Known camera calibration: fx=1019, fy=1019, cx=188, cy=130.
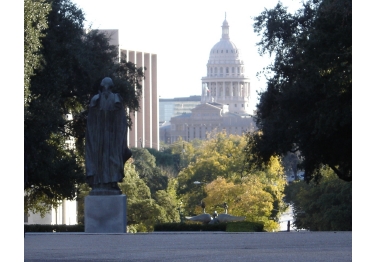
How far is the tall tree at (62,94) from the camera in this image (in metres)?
32.0

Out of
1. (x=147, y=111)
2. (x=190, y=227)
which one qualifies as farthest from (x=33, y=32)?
(x=147, y=111)

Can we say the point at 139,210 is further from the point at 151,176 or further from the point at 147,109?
the point at 147,109

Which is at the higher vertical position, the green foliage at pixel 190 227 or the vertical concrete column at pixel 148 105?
the vertical concrete column at pixel 148 105

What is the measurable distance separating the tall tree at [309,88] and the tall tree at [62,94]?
590 cm

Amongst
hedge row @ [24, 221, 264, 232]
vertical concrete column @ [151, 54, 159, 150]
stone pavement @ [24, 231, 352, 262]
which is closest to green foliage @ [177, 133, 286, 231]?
hedge row @ [24, 221, 264, 232]

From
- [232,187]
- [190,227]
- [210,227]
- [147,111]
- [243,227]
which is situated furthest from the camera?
[147,111]

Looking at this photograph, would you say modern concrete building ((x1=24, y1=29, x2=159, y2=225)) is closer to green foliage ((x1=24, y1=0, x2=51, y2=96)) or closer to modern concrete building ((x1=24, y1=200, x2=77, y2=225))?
modern concrete building ((x1=24, y1=200, x2=77, y2=225))

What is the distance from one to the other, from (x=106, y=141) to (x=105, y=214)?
1576 mm

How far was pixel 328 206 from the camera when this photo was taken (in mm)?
52969

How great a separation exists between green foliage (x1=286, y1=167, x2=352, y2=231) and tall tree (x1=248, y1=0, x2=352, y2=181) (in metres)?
12.5

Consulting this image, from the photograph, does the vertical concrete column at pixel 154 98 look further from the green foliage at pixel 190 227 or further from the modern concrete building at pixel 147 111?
the green foliage at pixel 190 227

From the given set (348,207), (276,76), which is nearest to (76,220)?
(348,207)

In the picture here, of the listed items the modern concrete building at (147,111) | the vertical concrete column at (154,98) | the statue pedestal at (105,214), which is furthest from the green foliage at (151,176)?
the vertical concrete column at (154,98)

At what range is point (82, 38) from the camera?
39.3 metres
